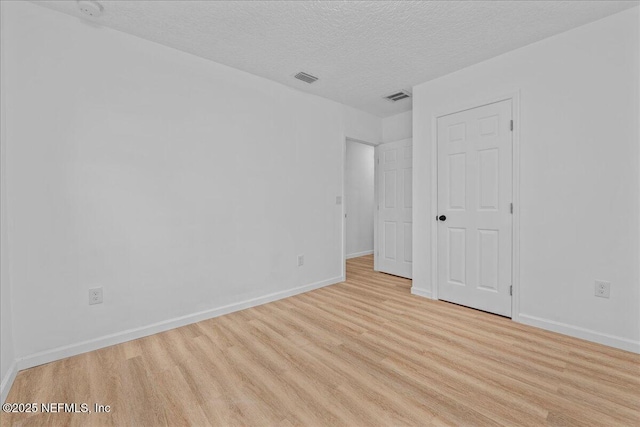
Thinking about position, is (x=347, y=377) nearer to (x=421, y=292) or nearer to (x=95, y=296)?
(x=421, y=292)

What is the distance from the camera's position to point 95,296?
223 centimetres

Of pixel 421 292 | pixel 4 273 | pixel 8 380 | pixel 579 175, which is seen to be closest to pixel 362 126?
pixel 421 292

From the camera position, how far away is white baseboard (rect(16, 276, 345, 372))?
200cm

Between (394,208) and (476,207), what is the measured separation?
5.02 ft

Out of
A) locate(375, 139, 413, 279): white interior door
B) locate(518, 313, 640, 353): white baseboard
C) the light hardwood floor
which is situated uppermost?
locate(375, 139, 413, 279): white interior door

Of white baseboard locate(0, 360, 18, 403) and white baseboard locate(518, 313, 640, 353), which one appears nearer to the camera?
white baseboard locate(0, 360, 18, 403)

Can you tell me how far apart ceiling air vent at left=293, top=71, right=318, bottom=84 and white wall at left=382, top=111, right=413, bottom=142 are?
180 cm

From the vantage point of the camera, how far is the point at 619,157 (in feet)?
7.24

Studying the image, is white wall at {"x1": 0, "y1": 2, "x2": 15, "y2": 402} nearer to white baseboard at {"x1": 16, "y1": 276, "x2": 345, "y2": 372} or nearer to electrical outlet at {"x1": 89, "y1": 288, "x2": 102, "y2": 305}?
white baseboard at {"x1": 16, "y1": 276, "x2": 345, "y2": 372}

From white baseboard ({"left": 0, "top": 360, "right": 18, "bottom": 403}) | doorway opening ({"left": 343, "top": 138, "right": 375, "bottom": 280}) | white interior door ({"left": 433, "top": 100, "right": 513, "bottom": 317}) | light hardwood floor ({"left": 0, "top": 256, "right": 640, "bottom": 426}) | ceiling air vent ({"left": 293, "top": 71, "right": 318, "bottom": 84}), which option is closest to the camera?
light hardwood floor ({"left": 0, "top": 256, "right": 640, "bottom": 426})

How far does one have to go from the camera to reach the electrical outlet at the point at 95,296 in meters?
2.21

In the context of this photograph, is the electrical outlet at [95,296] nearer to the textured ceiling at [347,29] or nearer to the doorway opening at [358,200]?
the textured ceiling at [347,29]

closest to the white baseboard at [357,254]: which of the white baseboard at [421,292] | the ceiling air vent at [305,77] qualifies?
the white baseboard at [421,292]

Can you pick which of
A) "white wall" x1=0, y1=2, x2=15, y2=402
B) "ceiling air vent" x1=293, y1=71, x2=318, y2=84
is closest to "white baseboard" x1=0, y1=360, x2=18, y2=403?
"white wall" x1=0, y1=2, x2=15, y2=402
